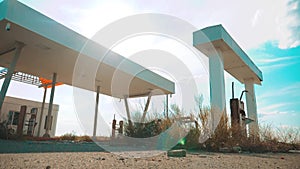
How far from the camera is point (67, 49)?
5.78 metres

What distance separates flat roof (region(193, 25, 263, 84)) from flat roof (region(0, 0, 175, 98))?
8.68 ft

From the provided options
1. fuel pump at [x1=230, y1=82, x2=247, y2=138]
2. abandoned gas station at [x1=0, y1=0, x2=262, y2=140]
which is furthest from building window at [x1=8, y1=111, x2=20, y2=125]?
fuel pump at [x1=230, y1=82, x2=247, y2=138]

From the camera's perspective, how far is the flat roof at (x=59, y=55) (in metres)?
4.72

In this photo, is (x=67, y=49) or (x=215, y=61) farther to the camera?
(x=215, y=61)

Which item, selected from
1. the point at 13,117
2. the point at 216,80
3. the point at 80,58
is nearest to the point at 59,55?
the point at 80,58

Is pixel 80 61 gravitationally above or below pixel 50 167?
above

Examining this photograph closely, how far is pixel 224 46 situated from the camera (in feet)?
21.9

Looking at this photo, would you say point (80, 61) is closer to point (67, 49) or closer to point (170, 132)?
point (67, 49)

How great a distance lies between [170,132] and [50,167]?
2.94m

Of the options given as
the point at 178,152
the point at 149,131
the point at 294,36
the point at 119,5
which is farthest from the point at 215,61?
the point at 178,152

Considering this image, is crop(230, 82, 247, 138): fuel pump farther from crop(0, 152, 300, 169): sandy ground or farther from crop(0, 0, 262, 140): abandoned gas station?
crop(0, 152, 300, 169): sandy ground

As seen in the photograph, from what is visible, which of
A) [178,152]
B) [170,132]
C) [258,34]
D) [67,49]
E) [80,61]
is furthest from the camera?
[80,61]

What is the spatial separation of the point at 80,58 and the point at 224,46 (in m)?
4.40

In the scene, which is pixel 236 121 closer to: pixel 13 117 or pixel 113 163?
pixel 113 163
